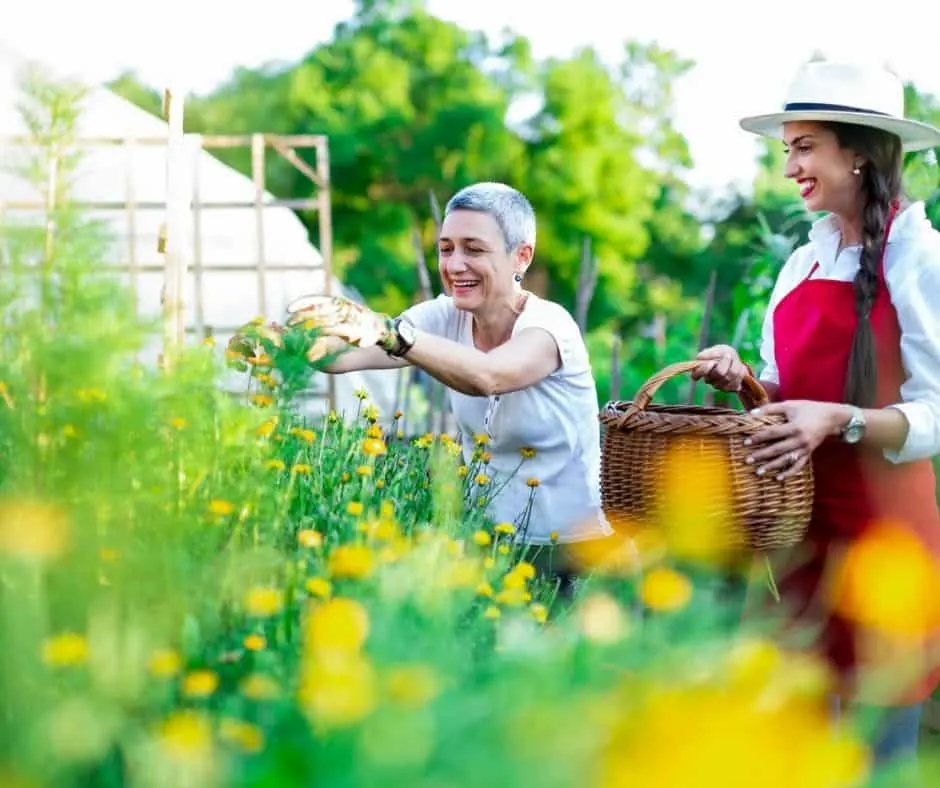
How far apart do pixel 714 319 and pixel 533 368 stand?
15590mm

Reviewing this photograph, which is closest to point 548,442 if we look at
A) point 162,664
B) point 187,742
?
point 162,664

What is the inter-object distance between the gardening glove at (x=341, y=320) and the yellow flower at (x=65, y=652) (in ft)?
2.88

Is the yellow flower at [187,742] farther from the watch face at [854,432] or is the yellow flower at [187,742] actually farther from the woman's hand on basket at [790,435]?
the watch face at [854,432]

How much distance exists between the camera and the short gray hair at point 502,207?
8.84ft

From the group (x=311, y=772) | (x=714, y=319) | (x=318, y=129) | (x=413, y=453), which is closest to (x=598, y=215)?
(x=318, y=129)

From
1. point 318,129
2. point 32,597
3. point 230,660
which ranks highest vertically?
point 318,129

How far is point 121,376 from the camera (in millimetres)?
1744

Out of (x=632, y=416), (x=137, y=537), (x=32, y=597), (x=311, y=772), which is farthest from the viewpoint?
(x=632, y=416)

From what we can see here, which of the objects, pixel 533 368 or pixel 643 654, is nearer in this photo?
pixel 643 654

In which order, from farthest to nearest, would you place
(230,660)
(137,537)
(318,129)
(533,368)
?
(318,129)
(533,368)
(137,537)
(230,660)

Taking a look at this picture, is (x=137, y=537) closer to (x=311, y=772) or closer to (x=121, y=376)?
(x=121, y=376)

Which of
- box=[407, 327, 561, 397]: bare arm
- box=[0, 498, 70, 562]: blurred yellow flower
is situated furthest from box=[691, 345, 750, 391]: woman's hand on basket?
box=[0, 498, 70, 562]: blurred yellow flower

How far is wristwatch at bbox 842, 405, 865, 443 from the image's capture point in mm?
2188

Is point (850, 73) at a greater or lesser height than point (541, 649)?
greater
